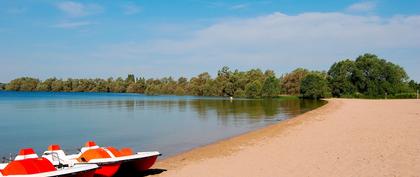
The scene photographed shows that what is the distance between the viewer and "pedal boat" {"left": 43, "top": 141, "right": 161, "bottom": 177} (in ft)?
34.4

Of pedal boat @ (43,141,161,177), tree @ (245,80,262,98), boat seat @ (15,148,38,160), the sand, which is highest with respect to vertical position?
tree @ (245,80,262,98)

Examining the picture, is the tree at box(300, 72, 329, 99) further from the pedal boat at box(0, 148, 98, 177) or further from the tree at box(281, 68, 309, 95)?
the pedal boat at box(0, 148, 98, 177)

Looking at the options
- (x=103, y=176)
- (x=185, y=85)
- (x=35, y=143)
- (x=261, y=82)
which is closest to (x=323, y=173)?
(x=103, y=176)

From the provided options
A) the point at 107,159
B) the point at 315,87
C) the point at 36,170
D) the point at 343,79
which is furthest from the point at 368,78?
the point at 36,170

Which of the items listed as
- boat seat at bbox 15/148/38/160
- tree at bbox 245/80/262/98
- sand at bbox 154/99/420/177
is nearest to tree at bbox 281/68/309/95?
tree at bbox 245/80/262/98

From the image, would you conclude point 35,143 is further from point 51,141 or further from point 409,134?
point 409,134

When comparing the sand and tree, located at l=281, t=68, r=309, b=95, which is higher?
tree, located at l=281, t=68, r=309, b=95

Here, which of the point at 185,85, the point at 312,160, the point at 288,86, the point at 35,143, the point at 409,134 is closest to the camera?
the point at 312,160

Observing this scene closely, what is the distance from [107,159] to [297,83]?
12256 cm

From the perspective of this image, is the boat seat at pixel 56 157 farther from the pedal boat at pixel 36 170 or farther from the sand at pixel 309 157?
the sand at pixel 309 157

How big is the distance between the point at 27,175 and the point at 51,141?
13967 mm

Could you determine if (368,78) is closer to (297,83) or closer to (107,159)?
(297,83)

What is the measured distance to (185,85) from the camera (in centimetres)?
17238

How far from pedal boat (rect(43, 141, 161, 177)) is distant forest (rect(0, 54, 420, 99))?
92.2 m
